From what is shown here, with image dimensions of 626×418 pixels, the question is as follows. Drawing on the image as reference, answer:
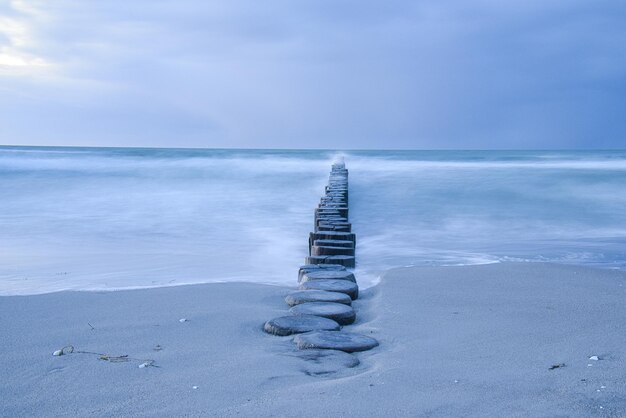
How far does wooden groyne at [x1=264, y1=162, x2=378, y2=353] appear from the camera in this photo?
101 inches

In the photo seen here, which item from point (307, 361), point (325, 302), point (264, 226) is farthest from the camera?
point (264, 226)

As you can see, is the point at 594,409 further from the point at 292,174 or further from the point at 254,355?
the point at 292,174

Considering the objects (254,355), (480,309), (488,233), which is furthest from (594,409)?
(488,233)

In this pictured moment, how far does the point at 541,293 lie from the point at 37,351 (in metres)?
2.64

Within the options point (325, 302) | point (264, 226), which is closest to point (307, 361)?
point (325, 302)

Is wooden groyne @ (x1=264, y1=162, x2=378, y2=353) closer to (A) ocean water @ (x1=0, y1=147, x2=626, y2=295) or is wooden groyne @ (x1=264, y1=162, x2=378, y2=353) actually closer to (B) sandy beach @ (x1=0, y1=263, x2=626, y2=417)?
(B) sandy beach @ (x1=0, y1=263, x2=626, y2=417)

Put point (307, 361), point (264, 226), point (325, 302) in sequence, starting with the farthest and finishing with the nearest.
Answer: point (264, 226)
point (325, 302)
point (307, 361)

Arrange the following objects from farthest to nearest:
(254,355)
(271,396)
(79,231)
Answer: (79,231)
(254,355)
(271,396)

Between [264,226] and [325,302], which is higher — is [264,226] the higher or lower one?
the lower one

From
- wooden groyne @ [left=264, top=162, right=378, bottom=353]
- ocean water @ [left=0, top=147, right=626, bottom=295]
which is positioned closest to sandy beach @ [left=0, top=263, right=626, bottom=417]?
wooden groyne @ [left=264, top=162, right=378, bottom=353]

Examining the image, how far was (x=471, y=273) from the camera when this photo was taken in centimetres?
439

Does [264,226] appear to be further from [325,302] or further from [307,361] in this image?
[307,361]

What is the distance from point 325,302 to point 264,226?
481 centimetres

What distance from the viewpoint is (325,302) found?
3.17 meters
